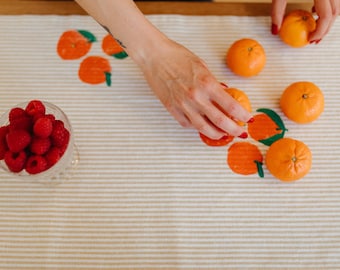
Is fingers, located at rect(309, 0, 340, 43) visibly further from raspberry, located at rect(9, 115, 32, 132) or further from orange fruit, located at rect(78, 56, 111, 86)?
raspberry, located at rect(9, 115, 32, 132)

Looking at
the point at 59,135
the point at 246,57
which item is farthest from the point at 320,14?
the point at 59,135

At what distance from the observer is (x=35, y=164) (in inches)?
20.7

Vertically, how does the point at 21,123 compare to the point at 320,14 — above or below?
below

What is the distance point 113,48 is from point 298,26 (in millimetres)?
368

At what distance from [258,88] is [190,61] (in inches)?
6.4

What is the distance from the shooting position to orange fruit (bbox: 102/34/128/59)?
71 cm

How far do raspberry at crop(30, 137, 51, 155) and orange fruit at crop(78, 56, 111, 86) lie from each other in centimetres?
20

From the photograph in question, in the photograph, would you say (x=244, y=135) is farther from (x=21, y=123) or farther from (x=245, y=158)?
(x=21, y=123)

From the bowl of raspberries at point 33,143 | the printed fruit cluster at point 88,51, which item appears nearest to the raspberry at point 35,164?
the bowl of raspberries at point 33,143

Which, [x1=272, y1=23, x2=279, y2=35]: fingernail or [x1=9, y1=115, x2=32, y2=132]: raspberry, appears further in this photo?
[x1=272, y1=23, x2=279, y2=35]: fingernail

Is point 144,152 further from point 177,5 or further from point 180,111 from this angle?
point 177,5

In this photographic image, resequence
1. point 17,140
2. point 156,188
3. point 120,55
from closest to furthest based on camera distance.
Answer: point 17,140, point 156,188, point 120,55

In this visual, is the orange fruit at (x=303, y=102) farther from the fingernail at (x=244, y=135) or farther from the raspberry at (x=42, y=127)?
the raspberry at (x=42, y=127)

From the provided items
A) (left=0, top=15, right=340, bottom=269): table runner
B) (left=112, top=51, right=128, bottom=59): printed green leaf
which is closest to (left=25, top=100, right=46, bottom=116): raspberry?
(left=0, top=15, right=340, bottom=269): table runner
